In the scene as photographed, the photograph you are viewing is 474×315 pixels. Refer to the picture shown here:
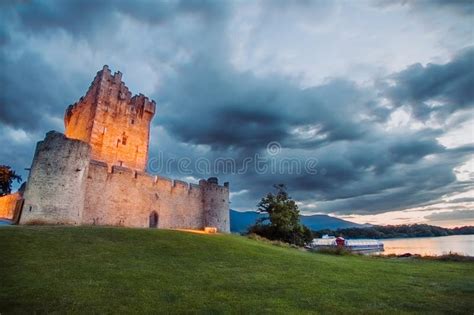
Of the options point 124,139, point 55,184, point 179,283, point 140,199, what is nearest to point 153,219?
point 140,199

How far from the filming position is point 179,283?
8766 mm

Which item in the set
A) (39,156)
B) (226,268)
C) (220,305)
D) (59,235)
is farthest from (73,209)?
(220,305)

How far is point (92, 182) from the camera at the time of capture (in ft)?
81.6

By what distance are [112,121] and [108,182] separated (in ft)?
51.8

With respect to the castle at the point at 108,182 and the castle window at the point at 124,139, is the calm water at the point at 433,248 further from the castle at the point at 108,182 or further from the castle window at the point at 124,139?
the castle window at the point at 124,139

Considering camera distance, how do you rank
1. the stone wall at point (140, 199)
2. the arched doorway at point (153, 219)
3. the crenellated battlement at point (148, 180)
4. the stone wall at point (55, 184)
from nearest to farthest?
the stone wall at point (55, 184) → the stone wall at point (140, 199) → the crenellated battlement at point (148, 180) → the arched doorway at point (153, 219)

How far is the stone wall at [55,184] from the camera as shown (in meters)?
19.2

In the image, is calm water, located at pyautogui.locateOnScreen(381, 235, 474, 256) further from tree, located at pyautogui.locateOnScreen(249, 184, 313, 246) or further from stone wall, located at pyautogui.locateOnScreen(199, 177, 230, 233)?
stone wall, located at pyautogui.locateOnScreen(199, 177, 230, 233)

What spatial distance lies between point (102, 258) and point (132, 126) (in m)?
33.1

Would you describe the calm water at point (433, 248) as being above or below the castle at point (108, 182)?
below

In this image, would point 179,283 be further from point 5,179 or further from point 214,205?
point 5,179

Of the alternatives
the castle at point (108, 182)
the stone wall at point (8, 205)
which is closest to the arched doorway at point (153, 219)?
the castle at point (108, 182)

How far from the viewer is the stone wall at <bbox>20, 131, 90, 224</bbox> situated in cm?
1923

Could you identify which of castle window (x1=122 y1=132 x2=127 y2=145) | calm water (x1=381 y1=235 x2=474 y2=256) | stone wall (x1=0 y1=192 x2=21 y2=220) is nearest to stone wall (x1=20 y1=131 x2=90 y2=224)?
stone wall (x1=0 y1=192 x2=21 y2=220)
